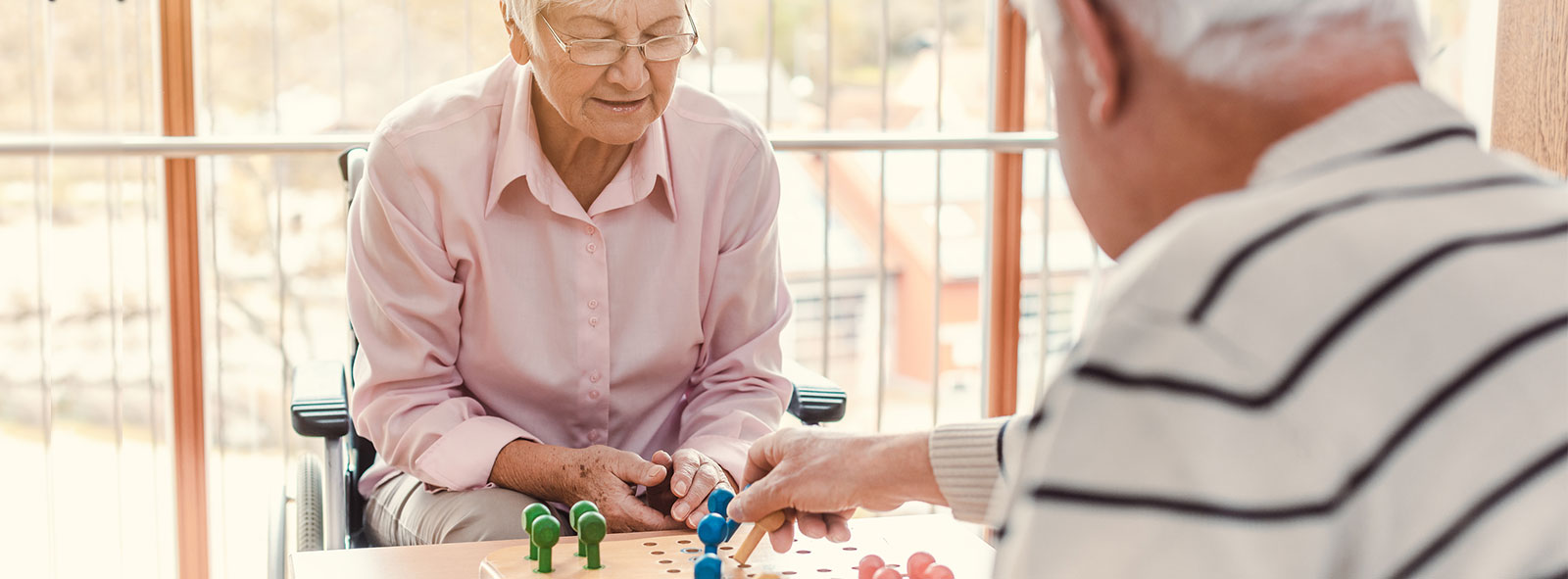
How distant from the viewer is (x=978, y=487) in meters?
1.15

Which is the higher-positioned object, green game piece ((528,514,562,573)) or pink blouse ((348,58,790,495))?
pink blouse ((348,58,790,495))

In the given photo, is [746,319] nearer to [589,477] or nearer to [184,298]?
[589,477]

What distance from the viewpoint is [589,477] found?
1639 millimetres

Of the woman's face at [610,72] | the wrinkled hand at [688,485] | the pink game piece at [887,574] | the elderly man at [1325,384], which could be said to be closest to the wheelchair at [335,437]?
the wrinkled hand at [688,485]

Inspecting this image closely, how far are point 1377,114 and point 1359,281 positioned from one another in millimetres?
113

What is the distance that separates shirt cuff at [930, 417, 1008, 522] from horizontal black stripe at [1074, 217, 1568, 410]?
56cm

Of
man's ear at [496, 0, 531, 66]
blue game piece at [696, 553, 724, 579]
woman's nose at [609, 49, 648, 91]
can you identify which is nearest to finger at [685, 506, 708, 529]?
blue game piece at [696, 553, 724, 579]

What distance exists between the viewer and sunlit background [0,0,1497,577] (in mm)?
2344

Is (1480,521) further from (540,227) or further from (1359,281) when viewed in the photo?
(540,227)

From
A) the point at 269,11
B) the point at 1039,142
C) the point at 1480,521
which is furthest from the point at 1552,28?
the point at 269,11

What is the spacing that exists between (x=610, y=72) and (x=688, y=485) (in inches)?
21.1

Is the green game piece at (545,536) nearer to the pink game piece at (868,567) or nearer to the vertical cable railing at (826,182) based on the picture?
the pink game piece at (868,567)

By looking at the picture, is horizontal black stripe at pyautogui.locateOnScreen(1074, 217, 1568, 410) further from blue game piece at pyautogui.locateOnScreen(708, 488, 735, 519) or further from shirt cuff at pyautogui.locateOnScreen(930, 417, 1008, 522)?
blue game piece at pyautogui.locateOnScreen(708, 488, 735, 519)

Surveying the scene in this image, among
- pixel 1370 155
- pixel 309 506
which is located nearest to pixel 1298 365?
pixel 1370 155
